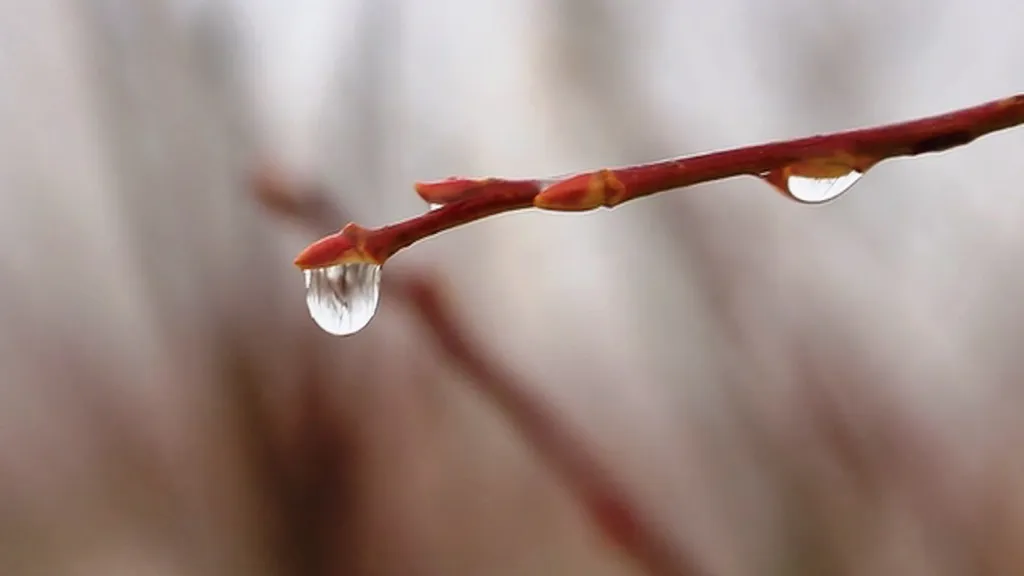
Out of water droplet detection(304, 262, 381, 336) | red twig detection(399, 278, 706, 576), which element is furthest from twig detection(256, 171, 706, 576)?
water droplet detection(304, 262, 381, 336)

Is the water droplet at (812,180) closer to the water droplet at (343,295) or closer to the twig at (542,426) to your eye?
the water droplet at (343,295)

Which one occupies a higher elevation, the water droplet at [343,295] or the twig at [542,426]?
the water droplet at [343,295]

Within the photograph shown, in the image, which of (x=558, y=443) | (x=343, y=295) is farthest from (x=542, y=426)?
(x=343, y=295)

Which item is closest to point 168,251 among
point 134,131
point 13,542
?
point 134,131

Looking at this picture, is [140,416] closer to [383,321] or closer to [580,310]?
[383,321]

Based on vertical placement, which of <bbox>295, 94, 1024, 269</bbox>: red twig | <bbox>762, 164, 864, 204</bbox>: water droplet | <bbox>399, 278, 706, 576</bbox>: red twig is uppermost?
<bbox>295, 94, 1024, 269</bbox>: red twig

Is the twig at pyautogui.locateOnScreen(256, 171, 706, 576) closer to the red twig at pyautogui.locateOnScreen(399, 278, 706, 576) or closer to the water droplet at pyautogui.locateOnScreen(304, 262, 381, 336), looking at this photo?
the red twig at pyautogui.locateOnScreen(399, 278, 706, 576)

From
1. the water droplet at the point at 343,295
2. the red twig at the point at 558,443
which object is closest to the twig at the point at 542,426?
the red twig at the point at 558,443
